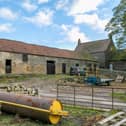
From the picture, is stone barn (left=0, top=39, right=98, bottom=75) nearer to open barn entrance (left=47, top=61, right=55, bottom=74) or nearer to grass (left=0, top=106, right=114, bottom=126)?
open barn entrance (left=47, top=61, right=55, bottom=74)

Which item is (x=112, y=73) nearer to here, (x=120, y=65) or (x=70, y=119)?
(x=120, y=65)

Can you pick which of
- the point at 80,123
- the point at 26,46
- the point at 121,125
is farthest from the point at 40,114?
the point at 26,46

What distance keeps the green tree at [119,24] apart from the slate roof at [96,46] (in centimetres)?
1946

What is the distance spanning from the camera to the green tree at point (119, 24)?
2948 centimetres

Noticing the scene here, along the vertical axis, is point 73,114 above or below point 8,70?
below

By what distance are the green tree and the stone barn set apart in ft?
29.4

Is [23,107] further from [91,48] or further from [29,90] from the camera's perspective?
[91,48]

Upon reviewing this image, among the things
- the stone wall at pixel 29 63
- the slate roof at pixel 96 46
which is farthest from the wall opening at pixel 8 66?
the slate roof at pixel 96 46

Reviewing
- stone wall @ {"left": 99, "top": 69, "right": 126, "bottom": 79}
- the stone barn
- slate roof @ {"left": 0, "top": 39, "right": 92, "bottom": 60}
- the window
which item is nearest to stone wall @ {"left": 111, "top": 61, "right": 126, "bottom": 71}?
stone wall @ {"left": 99, "top": 69, "right": 126, "bottom": 79}

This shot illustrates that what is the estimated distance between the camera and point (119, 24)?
101 feet

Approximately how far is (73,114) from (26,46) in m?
24.7

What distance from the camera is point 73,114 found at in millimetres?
10273

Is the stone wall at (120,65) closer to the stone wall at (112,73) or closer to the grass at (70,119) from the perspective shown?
the stone wall at (112,73)

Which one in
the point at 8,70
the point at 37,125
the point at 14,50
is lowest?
the point at 37,125
